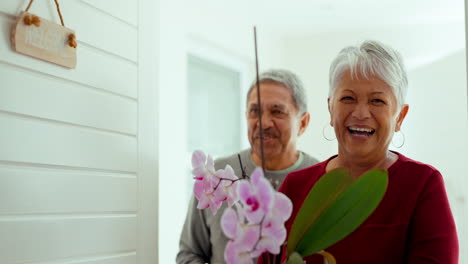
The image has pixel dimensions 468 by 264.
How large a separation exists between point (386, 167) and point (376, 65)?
0.23 metres

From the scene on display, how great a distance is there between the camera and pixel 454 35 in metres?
4.36

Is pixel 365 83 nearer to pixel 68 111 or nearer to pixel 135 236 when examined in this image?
pixel 68 111

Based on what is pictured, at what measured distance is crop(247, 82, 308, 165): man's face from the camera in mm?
1742

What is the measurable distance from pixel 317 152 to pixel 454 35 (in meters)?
1.50

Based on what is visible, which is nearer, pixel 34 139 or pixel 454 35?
pixel 34 139

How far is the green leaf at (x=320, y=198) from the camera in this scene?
72 centimetres

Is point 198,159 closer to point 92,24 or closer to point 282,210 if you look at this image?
point 282,210

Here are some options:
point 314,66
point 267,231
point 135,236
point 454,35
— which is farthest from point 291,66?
point 267,231

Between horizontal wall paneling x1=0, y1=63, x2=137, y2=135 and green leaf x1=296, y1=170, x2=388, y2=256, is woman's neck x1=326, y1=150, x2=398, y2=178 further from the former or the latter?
horizontal wall paneling x1=0, y1=63, x2=137, y2=135

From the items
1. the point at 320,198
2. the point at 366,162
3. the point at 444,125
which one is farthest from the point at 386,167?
the point at 444,125

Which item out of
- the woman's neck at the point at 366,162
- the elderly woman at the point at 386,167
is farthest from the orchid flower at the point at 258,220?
the woman's neck at the point at 366,162

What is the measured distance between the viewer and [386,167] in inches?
44.1

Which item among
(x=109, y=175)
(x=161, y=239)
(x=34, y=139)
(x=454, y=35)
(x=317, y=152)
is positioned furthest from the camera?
(x=317, y=152)

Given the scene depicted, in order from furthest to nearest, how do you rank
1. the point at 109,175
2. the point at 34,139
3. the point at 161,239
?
the point at 161,239 → the point at 109,175 → the point at 34,139
